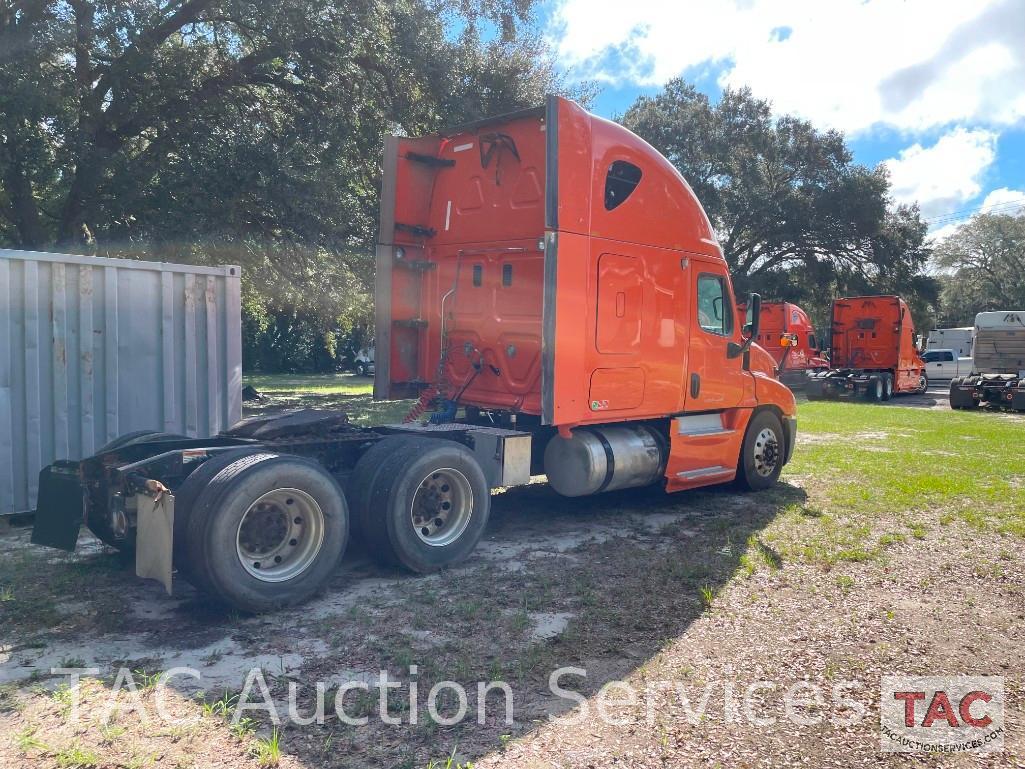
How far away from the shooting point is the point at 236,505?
4.75 metres

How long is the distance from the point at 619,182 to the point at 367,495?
3.64 m

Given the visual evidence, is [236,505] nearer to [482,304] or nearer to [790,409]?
[482,304]

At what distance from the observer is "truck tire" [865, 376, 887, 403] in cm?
2578

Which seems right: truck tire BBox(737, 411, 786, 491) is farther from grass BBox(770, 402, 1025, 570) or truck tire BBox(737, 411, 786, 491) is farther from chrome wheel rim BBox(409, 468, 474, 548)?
chrome wheel rim BBox(409, 468, 474, 548)

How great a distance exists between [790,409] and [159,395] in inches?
279

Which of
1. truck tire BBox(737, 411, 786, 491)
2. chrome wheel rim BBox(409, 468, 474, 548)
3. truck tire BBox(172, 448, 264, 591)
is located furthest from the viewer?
truck tire BBox(737, 411, 786, 491)

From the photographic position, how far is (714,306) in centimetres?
847

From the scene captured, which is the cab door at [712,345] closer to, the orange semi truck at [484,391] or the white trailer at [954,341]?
the orange semi truck at [484,391]

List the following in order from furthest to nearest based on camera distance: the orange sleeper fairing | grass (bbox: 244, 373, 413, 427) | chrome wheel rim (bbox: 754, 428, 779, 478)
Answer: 1. grass (bbox: 244, 373, 413, 427)
2. chrome wheel rim (bbox: 754, 428, 779, 478)
3. the orange sleeper fairing

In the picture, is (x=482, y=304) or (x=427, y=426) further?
(x=482, y=304)

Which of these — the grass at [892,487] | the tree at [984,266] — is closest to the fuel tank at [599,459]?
the grass at [892,487]

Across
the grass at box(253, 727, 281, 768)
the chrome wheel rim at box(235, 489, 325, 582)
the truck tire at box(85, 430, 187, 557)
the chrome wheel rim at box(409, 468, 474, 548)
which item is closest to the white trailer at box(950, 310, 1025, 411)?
the chrome wheel rim at box(409, 468, 474, 548)

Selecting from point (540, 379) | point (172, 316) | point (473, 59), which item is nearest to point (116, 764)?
point (540, 379)

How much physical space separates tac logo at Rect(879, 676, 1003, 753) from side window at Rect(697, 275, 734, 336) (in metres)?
4.64
